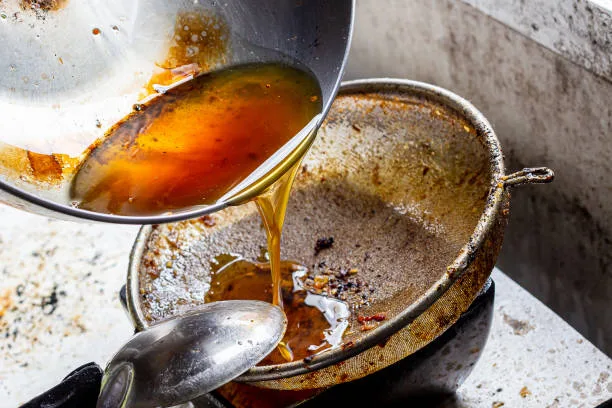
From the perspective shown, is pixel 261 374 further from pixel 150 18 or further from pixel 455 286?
pixel 150 18

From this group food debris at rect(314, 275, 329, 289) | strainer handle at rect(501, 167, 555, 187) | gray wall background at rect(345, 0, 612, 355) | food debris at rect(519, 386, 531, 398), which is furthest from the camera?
gray wall background at rect(345, 0, 612, 355)

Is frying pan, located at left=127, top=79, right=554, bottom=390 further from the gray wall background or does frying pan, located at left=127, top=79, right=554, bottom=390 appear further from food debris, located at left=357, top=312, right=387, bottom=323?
the gray wall background

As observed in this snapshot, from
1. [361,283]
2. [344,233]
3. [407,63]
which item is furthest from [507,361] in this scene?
[407,63]

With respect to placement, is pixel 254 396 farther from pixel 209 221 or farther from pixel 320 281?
pixel 209 221

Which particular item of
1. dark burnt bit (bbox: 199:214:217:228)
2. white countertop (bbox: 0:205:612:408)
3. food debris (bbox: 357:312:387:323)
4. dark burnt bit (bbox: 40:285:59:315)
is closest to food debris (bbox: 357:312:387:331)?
food debris (bbox: 357:312:387:323)

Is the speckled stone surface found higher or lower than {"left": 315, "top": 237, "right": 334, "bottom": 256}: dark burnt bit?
higher

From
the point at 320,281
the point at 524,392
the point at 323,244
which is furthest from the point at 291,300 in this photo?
the point at 524,392
